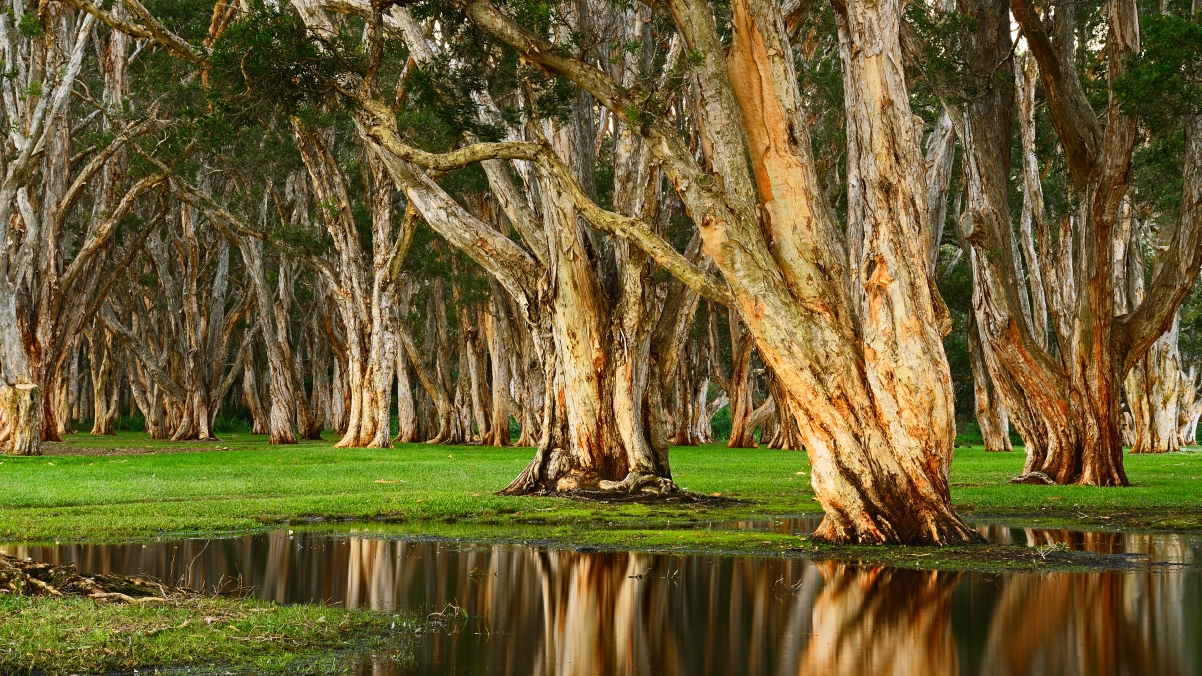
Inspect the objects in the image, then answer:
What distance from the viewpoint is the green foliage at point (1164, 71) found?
14.6 m

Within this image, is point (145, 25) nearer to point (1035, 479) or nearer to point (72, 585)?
point (1035, 479)

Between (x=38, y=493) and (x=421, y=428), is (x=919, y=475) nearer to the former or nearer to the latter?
(x=38, y=493)

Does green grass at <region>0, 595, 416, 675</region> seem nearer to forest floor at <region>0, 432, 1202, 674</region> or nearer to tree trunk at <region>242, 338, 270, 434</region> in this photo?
forest floor at <region>0, 432, 1202, 674</region>

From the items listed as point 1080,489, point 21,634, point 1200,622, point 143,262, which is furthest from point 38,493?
point 143,262

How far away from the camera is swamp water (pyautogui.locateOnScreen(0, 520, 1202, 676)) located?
5.43m

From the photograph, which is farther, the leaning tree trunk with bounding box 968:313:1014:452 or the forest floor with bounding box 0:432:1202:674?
the leaning tree trunk with bounding box 968:313:1014:452

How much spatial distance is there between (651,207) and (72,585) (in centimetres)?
1118

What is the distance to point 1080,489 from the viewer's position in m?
17.2

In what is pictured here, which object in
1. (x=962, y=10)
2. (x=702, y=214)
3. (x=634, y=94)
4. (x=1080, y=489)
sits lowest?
(x=1080, y=489)

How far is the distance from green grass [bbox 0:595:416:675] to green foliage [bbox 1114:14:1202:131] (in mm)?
12728

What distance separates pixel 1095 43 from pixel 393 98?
15.2 m

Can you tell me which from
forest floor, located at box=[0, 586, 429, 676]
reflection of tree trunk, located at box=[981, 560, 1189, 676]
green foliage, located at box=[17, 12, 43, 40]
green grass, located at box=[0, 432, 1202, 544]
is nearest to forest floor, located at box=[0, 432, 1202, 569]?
green grass, located at box=[0, 432, 1202, 544]

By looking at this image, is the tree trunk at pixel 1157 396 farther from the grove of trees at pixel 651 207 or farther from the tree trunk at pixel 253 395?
the tree trunk at pixel 253 395

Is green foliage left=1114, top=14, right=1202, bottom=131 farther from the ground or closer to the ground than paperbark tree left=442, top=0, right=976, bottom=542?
farther from the ground
